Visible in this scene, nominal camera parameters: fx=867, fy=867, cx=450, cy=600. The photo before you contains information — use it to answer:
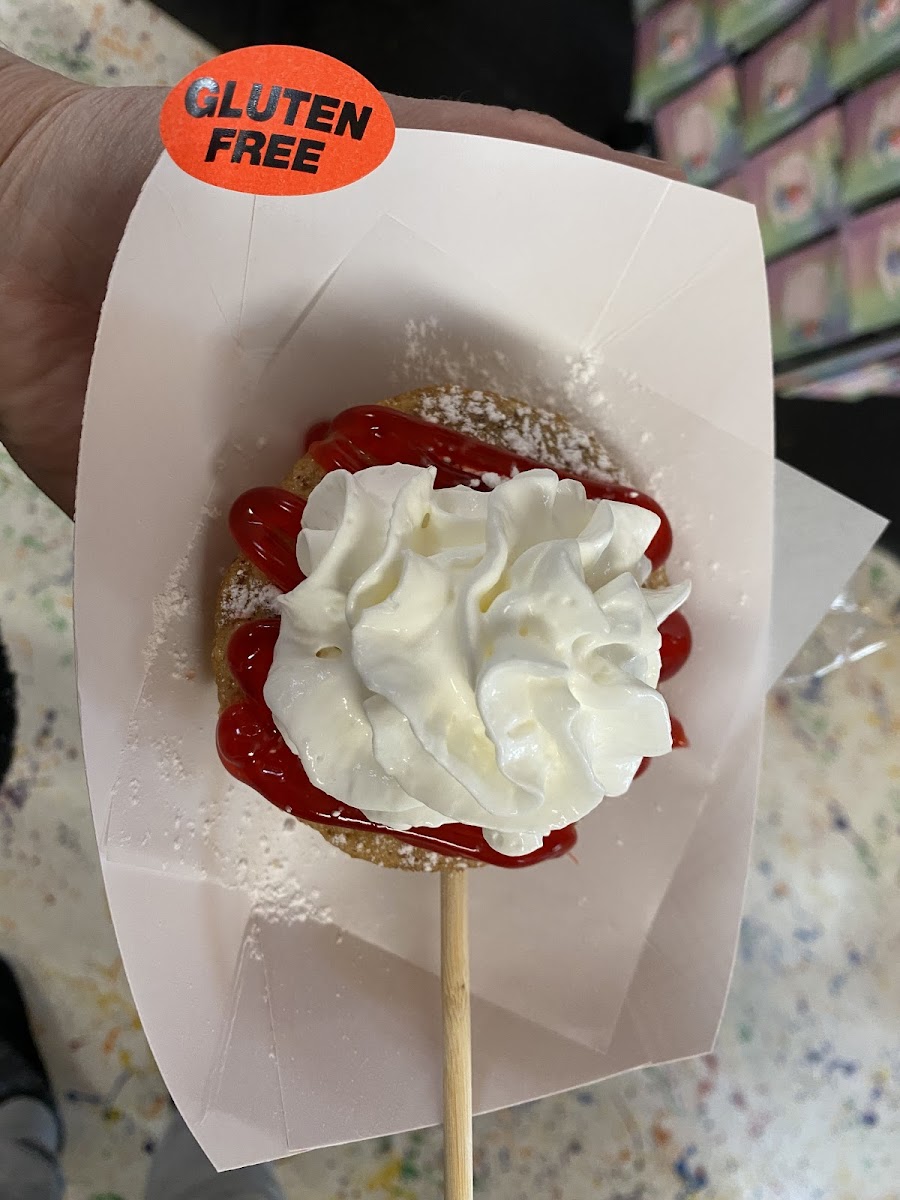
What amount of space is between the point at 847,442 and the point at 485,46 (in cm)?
129

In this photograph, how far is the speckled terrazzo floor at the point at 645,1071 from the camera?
1.77 metres

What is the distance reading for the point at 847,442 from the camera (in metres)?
2.10

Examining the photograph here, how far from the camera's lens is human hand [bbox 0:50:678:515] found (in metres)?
1.20

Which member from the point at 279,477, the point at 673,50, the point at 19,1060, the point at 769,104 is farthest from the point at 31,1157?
the point at 673,50

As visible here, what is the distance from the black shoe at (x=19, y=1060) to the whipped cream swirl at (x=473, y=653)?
132cm

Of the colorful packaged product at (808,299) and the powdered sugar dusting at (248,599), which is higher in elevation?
the colorful packaged product at (808,299)

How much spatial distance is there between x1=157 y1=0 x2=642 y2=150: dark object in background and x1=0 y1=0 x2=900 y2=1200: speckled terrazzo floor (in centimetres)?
32

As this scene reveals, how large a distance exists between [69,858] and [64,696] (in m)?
0.33

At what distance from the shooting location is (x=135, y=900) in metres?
1.11

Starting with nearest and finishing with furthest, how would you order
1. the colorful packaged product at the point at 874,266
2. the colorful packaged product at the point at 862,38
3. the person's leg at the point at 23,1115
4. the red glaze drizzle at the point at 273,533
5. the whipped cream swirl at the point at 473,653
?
1. the whipped cream swirl at the point at 473,653
2. the red glaze drizzle at the point at 273,533
3. the colorful packaged product at the point at 862,38
4. the colorful packaged product at the point at 874,266
5. the person's leg at the point at 23,1115

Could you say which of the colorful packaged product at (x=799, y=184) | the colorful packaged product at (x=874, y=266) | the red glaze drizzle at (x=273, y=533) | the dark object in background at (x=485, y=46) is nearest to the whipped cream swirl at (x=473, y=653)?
the red glaze drizzle at (x=273, y=533)

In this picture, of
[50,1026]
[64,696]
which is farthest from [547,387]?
[50,1026]

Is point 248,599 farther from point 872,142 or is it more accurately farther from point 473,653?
point 872,142

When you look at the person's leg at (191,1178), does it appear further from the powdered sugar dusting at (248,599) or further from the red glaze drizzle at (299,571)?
the powdered sugar dusting at (248,599)
